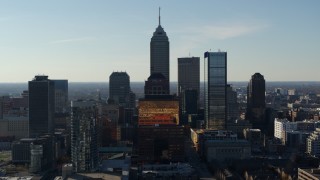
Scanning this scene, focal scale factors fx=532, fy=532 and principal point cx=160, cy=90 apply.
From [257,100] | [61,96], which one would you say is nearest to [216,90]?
[257,100]

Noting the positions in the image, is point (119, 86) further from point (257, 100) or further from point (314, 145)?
point (314, 145)

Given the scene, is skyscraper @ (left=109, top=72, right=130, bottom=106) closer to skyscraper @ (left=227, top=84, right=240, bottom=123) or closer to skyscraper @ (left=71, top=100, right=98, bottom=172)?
skyscraper @ (left=227, top=84, right=240, bottom=123)

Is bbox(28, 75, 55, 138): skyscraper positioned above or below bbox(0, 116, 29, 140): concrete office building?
above

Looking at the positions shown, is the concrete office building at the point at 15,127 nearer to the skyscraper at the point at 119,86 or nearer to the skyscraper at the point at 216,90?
the skyscraper at the point at 119,86

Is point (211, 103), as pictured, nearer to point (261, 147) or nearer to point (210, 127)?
point (210, 127)

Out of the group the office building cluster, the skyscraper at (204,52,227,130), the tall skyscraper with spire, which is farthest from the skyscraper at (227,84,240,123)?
the skyscraper at (204,52,227,130)

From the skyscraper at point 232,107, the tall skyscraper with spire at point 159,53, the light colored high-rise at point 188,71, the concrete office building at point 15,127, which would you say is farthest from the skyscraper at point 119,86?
the concrete office building at point 15,127

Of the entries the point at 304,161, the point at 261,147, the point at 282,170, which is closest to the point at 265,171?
the point at 282,170
